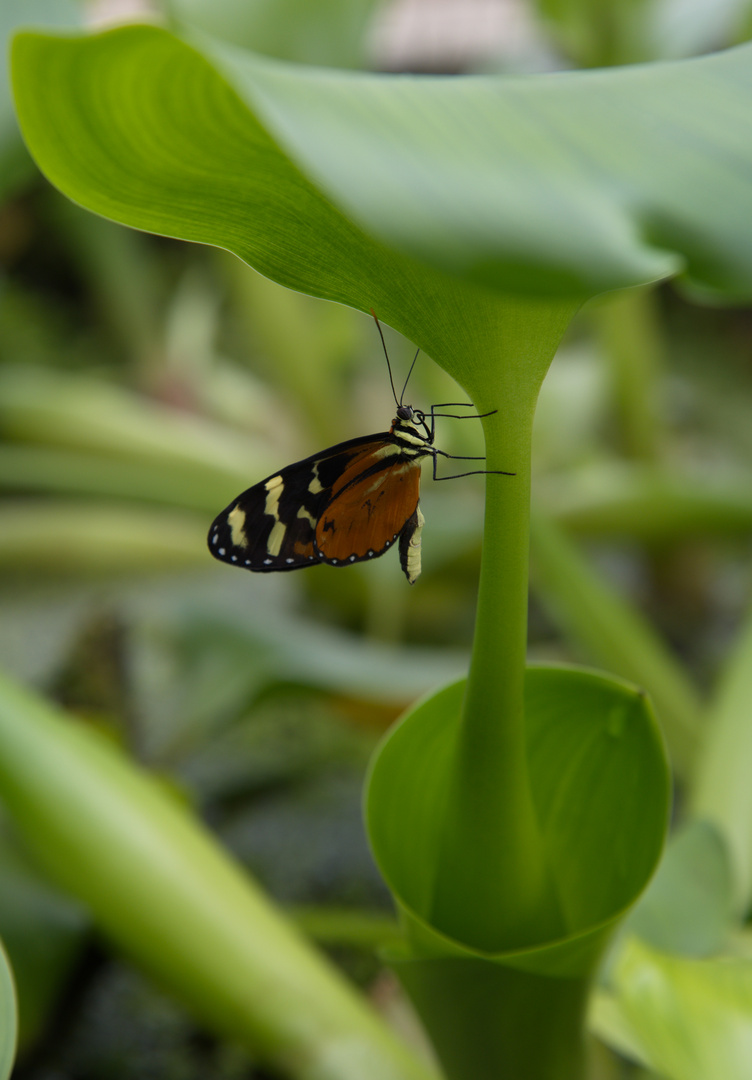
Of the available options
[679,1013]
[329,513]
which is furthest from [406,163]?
[679,1013]

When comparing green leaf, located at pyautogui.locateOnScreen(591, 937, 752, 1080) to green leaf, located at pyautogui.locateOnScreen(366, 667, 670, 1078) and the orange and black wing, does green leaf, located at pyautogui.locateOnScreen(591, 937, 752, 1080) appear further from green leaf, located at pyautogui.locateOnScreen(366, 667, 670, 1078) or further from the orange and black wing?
the orange and black wing

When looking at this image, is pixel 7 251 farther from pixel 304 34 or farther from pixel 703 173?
pixel 703 173

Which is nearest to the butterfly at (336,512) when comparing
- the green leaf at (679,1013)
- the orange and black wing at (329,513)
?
the orange and black wing at (329,513)

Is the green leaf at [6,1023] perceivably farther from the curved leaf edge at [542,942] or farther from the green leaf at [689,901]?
the green leaf at [689,901]

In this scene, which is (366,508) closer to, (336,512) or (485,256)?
(336,512)

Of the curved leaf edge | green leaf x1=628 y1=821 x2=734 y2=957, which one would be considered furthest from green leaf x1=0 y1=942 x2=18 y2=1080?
green leaf x1=628 y1=821 x2=734 y2=957
